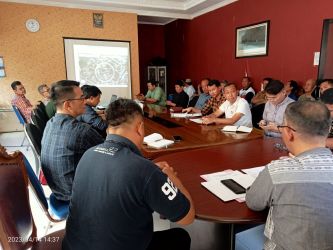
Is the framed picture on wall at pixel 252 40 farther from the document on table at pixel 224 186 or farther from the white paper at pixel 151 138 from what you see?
the document on table at pixel 224 186

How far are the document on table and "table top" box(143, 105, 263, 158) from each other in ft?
2.14

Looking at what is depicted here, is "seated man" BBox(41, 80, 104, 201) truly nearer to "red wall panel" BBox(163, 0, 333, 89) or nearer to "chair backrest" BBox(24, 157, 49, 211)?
"chair backrest" BBox(24, 157, 49, 211)

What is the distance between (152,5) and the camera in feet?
19.4

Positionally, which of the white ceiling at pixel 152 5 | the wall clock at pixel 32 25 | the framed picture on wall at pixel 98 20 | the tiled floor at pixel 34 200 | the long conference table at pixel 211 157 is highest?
the white ceiling at pixel 152 5

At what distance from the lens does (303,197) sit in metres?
0.85

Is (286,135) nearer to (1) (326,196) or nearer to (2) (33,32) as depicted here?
(1) (326,196)

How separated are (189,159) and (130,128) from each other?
30.3 inches

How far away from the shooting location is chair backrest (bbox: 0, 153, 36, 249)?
101 centimetres

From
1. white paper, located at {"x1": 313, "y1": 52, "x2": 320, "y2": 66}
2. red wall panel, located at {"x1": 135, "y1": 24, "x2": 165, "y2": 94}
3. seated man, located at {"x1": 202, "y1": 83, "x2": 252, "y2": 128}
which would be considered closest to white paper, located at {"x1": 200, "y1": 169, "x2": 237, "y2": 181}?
seated man, located at {"x1": 202, "y1": 83, "x2": 252, "y2": 128}

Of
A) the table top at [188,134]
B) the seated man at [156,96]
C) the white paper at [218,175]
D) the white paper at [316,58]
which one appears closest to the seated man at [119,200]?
the white paper at [218,175]

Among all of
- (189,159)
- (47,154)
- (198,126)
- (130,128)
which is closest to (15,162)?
(47,154)

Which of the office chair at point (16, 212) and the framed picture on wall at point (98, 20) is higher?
the framed picture on wall at point (98, 20)

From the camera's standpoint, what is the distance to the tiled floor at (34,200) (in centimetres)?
213

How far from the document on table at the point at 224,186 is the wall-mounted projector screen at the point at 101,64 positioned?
4.92 m
